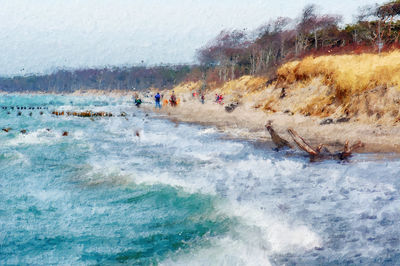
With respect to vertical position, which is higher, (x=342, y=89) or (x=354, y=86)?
(x=354, y=86)

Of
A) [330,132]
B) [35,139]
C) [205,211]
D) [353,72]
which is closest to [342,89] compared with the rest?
[353,72]

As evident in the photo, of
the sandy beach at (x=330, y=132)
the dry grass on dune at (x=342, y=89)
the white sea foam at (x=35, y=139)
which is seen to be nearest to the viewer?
the sandy beach at (x=330, y=132)

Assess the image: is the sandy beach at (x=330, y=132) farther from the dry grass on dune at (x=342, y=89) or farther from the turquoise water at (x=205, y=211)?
the turquoise water at (x=205, y=211)

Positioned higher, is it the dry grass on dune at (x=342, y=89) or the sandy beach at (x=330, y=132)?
the dry grass on dune at (x=342, y=89)

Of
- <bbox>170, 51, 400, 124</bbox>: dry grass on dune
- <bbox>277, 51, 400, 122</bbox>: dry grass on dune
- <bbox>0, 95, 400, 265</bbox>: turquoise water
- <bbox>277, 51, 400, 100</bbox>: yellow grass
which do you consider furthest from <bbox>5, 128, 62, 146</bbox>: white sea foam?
<bbox>277, 51, 400, 100</bbox>: yellow grass

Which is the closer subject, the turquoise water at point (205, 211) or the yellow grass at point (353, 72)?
the turquoise water at point (205, 211)

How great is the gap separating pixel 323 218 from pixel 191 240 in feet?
8.56

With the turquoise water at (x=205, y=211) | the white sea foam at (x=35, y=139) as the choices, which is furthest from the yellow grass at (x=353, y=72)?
the white sea foam at (x=35, y=139)

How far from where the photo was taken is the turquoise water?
593cm

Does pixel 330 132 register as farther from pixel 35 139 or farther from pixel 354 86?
pixel 35 139

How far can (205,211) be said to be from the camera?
8.03 meters

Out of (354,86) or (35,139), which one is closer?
(354,86)

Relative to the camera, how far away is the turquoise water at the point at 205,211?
5926mm

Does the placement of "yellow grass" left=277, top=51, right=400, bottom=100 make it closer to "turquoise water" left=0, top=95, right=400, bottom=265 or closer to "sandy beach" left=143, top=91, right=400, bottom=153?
"sandy beach" left=143, top=91, right=400, bottom=153
